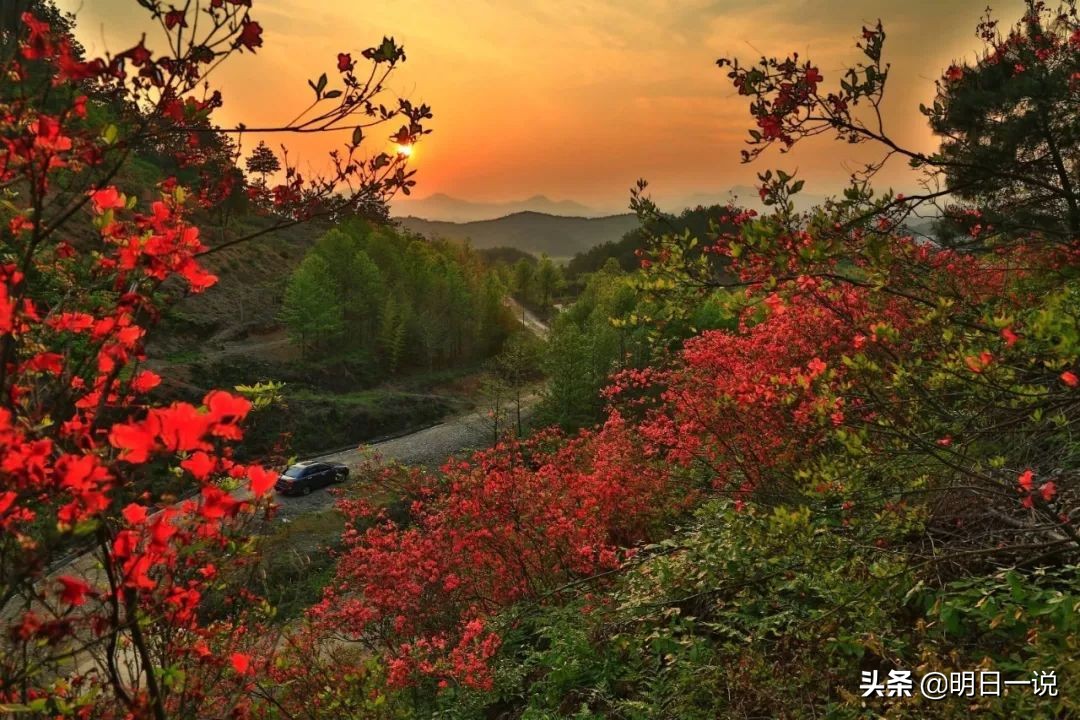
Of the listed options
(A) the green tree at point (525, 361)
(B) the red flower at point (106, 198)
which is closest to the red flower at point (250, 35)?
(B) the red flower at point (106, 198)

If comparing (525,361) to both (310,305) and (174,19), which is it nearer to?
(310,305)

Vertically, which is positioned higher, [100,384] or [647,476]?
[100,384]

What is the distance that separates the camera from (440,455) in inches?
1187

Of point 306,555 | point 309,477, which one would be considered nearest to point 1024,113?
point 306,555

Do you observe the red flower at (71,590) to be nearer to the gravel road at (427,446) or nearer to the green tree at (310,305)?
the gravel road at (427,446)

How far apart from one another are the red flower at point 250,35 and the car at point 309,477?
23.8 meters

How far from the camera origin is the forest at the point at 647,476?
7.95 feet

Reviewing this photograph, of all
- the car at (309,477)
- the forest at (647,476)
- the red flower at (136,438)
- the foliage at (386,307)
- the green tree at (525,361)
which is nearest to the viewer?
the red flower at (136,438)

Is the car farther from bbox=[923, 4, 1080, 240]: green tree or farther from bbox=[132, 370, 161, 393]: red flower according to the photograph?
bbox=[923, 4, 1080, 240]: green tree

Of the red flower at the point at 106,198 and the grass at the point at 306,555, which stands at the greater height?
the red flower at the point at 106,198

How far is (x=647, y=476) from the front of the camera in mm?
10984

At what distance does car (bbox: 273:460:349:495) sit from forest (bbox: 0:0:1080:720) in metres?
14.3

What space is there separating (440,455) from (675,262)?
27.5m

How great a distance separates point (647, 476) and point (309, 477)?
18940 millimetres
